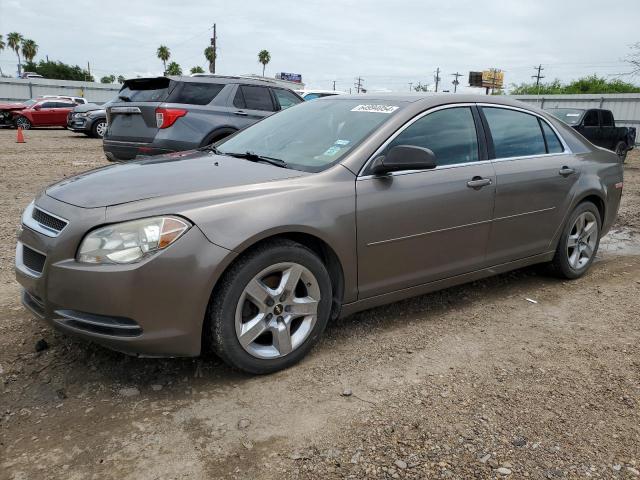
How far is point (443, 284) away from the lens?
3.86m

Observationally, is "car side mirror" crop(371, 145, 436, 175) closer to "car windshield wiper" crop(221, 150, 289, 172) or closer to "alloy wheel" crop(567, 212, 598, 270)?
"car windshield wiper" crop(221, 150, 289, 172)

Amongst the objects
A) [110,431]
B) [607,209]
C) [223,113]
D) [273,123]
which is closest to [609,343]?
[607,209]

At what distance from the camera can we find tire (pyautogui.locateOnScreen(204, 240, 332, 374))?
281 centimetres

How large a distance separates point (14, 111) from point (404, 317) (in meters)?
24.7

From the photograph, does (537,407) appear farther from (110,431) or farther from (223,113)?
(223,113)

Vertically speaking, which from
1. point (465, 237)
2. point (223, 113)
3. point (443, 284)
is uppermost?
point (223, 113)

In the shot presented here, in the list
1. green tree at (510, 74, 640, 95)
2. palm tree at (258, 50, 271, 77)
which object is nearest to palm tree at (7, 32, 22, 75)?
palm tree at (258, 50, 271, 77)

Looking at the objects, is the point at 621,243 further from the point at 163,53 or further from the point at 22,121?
the point at 163,53

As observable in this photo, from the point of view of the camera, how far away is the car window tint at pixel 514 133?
4121 mm

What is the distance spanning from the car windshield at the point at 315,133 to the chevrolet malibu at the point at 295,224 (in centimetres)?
1

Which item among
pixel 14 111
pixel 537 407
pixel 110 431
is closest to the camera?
pixel 110 431

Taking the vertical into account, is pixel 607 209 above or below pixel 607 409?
above

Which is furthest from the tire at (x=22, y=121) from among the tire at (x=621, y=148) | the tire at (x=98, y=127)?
the tire at (x=621, y=148)

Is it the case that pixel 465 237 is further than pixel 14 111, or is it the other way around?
pixel 14 111
